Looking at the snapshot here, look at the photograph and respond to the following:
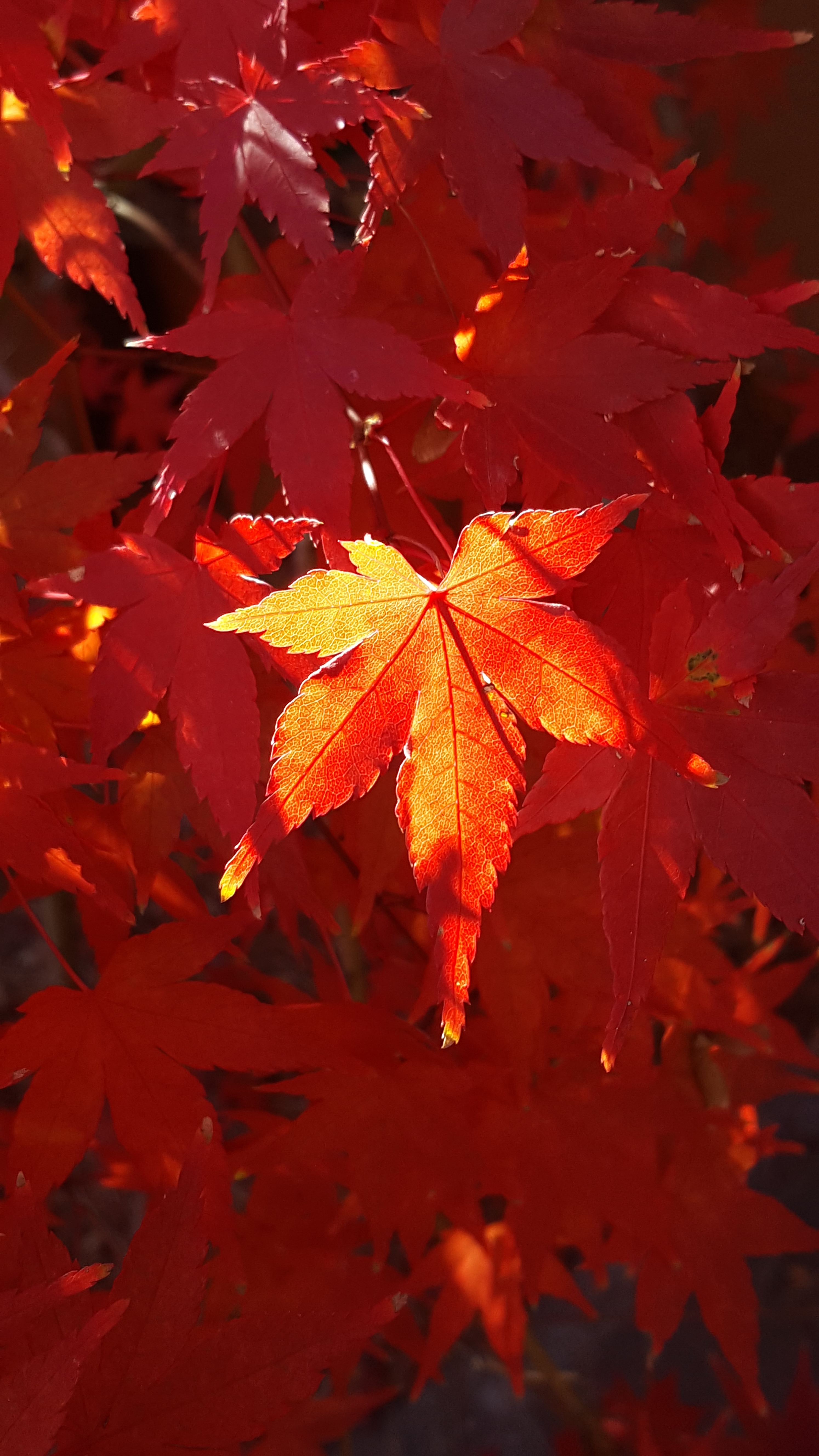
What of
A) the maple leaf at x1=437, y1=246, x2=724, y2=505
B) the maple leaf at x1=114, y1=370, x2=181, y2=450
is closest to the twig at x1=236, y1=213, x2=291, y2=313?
the maple leaf at x1=437, y1=246, x2=724, y2=505

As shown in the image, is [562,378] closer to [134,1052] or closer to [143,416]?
[134,1052]

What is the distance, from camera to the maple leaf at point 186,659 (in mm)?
575

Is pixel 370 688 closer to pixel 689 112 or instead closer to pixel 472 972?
Answer: pixel 472 972

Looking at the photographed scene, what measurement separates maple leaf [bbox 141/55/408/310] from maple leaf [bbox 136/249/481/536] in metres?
0.03

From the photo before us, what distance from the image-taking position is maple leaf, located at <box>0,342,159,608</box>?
64 cm

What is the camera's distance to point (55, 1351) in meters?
0.48

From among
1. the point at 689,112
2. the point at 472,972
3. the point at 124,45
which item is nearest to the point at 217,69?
the point at 124,45

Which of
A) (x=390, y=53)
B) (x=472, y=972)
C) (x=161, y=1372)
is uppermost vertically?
(x=390, y=53)

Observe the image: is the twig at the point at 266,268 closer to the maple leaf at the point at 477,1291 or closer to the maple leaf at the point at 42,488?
the maple leaf at the point at 42,488

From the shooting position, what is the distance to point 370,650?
0.52 meters

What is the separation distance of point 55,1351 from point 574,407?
565 millimetres

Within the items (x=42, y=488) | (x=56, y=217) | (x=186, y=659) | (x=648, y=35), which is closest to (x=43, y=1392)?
(x=186, y=659)

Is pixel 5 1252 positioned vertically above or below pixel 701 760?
below

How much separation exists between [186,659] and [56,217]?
0.28 metres
